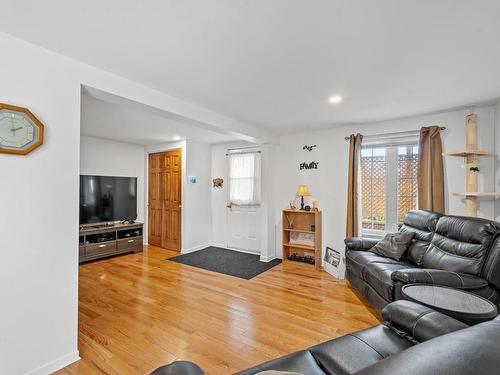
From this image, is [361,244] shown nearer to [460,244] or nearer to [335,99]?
[460,244]

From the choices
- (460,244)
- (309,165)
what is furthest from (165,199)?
(460,244)

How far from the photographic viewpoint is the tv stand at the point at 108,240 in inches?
173

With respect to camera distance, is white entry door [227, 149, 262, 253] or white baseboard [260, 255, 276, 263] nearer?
white baseboard [260, 255, 276, 263]

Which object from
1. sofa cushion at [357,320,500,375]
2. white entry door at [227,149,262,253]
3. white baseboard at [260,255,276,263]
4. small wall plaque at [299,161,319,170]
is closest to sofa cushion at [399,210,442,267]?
small wall plaque at [299,161,319,170]

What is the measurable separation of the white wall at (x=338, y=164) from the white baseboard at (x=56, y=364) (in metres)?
3.51

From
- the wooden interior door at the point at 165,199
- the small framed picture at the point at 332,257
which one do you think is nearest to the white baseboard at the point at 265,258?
the small framed picture at the point at 332,257

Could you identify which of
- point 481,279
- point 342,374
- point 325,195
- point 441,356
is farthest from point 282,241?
point 441,356

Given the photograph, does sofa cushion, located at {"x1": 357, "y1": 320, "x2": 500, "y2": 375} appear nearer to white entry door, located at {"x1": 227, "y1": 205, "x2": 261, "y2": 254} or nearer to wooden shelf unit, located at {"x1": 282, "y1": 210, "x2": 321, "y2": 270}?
wooden shelf unit, located at {"x1": 282, "y1": 210, "x2": 321, "y2": 270}

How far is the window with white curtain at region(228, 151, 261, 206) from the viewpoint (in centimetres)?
511

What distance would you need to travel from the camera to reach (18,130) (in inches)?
65.9

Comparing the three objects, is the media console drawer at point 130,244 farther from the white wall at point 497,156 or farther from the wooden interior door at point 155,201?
the white wall at point 497,156

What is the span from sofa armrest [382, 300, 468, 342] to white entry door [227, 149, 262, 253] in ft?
11.9

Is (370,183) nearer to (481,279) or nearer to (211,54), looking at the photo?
(481,279)

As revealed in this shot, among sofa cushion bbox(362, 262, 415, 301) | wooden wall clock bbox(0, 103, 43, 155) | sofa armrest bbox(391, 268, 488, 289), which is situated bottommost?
sofa cushion bbox(362, 262, 415, 301)
